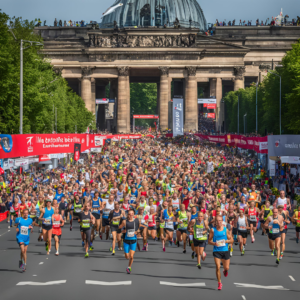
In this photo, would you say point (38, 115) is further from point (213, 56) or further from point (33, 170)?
point (213, 56)

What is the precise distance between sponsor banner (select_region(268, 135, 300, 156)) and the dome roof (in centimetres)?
11884

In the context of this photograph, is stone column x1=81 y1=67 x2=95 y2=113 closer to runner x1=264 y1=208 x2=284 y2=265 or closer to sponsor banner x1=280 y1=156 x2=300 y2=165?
sponsor banner x1=280 y1=156 x2=300 y2=165

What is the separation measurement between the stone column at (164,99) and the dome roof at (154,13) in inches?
1201

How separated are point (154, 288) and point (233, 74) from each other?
11412 cm

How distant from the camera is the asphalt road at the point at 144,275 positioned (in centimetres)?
1502

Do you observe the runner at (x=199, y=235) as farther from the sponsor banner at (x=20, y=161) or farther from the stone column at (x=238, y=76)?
the stone column at (x=238, y=76)

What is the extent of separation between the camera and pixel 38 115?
54.5 metres

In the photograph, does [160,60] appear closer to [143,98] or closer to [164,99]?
[164,99]

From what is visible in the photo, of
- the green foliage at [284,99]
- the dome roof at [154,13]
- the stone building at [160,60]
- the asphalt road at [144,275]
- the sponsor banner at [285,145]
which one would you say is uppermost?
the dome roof at [154,13]

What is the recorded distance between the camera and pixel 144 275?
1742 cm

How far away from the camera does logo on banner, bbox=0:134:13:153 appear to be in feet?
85.2

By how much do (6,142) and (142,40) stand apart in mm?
99968

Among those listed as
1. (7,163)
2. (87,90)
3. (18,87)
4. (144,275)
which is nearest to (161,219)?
(144,275)

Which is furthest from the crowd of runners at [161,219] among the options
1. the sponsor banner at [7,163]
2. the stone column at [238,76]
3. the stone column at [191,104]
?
the stone column at [238,76]
